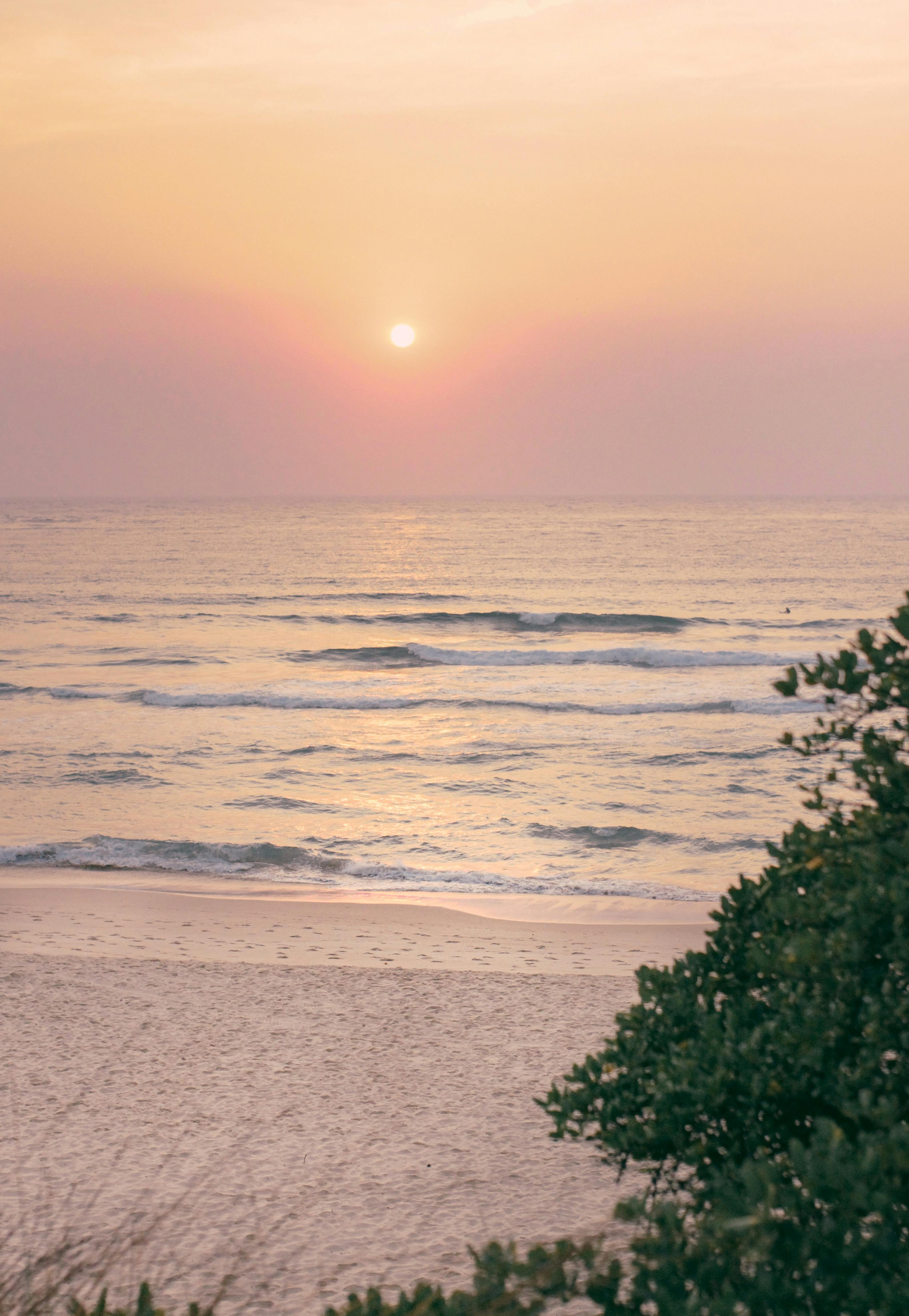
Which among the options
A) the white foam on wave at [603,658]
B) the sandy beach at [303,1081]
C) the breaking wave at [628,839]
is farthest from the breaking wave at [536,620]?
the sandy beach at [303,1081]

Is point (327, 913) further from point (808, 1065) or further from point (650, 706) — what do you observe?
point (650, 706)

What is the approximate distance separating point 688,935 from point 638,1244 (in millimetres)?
8140

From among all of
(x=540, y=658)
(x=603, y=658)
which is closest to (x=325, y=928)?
(x=540, y=658)

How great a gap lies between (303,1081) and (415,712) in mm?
18233

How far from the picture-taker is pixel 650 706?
974 inches

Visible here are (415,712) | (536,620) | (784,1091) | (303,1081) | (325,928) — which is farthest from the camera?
(536,620)

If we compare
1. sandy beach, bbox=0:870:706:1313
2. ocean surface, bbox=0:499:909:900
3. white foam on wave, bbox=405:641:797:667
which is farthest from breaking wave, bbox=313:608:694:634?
sandy beach, bbox=0:870:706:1313

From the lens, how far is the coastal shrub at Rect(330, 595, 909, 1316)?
2119 mm

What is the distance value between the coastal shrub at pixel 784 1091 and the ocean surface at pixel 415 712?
8611 millimetres

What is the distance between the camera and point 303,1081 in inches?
259

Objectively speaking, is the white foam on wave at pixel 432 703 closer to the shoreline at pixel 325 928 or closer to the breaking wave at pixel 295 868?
the breaking wave at pixel 295 868

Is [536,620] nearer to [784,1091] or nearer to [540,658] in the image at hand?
[540,658]

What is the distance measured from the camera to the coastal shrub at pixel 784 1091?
212 cm

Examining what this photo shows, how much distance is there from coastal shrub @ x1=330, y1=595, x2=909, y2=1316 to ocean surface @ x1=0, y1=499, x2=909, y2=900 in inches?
339
